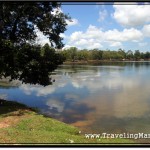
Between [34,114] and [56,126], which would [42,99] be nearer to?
[34,114]

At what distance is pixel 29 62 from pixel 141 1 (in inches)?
296

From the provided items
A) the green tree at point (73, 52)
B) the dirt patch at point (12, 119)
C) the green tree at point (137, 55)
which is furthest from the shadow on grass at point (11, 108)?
the green tree at point (137, 55)

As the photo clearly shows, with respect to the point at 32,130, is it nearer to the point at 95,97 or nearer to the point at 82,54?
the point at 82,54

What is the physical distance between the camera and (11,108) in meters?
16.4

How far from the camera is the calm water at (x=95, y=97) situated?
50.0 feet

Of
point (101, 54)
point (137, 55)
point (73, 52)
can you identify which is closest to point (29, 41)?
point (73, 52)

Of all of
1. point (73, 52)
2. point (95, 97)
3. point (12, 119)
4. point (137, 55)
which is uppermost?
point (73, 52)

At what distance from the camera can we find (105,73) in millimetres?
18281

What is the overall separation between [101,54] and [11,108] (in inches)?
196

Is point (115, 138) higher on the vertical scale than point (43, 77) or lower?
lower

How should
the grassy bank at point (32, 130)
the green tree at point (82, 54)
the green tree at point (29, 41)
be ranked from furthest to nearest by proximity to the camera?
1. the green tree at point (29, 41)
2. the green tree at point (82, 54)
3. the grassy bank at point (32, 130)

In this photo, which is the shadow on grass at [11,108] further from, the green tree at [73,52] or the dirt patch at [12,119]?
the green tree at [73,52]

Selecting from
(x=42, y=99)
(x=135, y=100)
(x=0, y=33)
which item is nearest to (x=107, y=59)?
(x=135, y=100)

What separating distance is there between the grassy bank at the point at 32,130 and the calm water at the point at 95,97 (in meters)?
1.11
